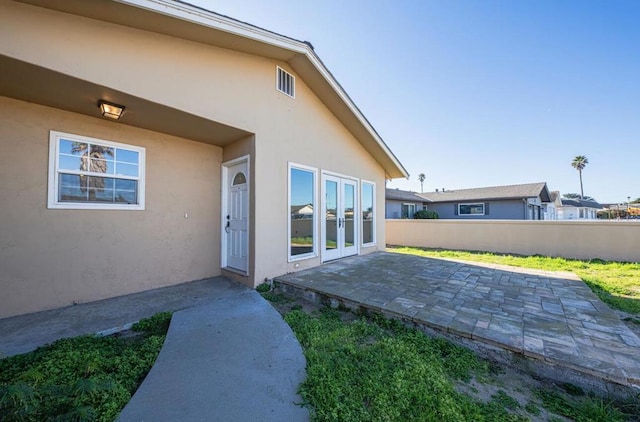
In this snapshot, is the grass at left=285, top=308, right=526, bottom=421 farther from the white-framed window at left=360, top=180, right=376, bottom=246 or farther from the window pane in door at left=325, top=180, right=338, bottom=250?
the white-framed window at left=360, top=180, right=376, bottom=246

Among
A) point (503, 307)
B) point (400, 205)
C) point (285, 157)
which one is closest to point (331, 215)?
point (285, 157)

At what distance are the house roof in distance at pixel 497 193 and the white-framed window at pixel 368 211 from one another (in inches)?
563

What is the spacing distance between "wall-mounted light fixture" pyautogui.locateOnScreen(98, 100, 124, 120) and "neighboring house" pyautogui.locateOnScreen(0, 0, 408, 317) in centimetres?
2

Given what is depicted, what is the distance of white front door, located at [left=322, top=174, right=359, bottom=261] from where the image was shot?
6594mm

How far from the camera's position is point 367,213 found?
27.5 ft

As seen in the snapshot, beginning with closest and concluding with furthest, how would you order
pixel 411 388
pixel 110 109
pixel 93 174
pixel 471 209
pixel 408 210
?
pixel 411 388 → pixel 110 109 → pixel 93 174 → pixel 471 209 → pixel 408 210

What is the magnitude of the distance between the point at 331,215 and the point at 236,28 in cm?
455

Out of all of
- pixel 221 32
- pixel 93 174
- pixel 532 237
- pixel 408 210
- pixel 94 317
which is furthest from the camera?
pixel 408 210

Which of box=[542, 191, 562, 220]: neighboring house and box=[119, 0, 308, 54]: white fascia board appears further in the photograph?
box=[542, 191, 562, 220]: neighboring house

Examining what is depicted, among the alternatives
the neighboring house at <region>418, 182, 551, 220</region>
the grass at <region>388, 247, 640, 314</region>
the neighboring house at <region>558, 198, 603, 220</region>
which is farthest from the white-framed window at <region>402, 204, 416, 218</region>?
the neighboring house at <region>558, 198, 603, 220</region>

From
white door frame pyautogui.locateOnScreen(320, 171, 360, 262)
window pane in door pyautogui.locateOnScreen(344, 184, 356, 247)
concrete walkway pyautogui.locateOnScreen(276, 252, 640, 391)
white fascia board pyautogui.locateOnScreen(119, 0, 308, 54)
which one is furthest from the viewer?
window pane in door pyautogui.locateOnScreen(344, 184, 356, 247)

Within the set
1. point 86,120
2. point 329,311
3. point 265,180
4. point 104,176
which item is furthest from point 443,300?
point 86,120

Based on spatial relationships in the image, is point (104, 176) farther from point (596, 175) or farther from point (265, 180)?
point (596, 175)

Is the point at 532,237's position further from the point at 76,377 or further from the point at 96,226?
the point at 96,226
